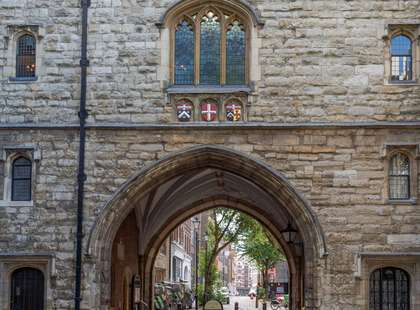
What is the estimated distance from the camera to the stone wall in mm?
17375

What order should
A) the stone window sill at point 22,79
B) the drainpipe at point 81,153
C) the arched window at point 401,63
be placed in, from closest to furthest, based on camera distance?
the drainpipe at point 81,153 < the arched window at point 401,63 < the stone window sill at point 22,79

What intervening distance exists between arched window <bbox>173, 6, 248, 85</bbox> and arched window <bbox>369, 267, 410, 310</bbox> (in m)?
4.84

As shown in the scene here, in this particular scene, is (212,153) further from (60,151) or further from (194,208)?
(194,208)

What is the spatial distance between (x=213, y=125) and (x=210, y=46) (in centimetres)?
178

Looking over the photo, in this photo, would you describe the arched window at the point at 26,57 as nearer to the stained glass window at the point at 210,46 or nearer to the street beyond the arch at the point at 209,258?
the stained glass window at the point at 210,46

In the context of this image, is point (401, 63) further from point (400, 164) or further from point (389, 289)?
point (389, 289)

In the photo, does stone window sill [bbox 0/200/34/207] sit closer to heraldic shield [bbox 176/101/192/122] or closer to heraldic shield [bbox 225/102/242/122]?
heraldic shield [bbox 176/101/192/122]

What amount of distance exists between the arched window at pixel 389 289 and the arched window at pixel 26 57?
26.0 ft

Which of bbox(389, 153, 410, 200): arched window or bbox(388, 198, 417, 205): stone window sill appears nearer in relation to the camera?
bbox(388, 198, 417, 205): stone window sill

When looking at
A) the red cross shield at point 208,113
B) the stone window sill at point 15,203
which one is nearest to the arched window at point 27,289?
the stone window sill at point 15,203

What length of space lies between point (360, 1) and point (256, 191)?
7.46 meters

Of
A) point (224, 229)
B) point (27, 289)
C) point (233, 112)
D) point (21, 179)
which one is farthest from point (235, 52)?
point (224, 229)

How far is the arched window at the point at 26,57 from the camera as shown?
18.0 m

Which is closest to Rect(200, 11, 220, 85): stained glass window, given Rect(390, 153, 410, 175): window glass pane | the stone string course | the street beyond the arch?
Answer: the stone string course
